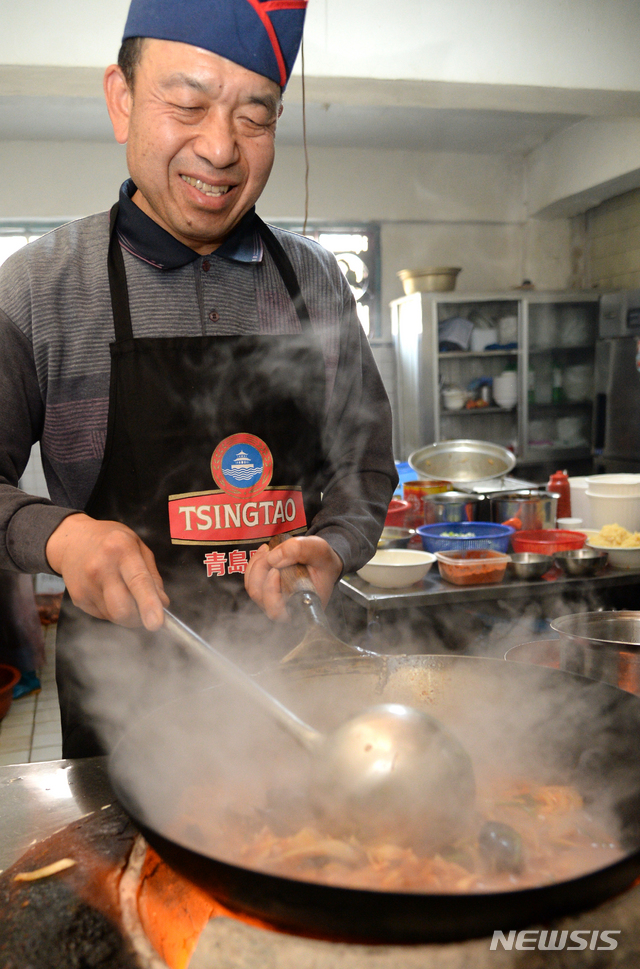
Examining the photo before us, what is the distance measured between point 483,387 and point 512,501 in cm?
339

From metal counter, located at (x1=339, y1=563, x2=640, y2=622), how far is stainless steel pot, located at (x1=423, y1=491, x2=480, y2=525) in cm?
42

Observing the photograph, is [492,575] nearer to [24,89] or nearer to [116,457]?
[116,457]

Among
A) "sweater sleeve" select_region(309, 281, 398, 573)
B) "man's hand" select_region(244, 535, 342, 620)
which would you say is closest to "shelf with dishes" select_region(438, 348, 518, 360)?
"sweater sleeve" select_region(309, 281, 398, 573)

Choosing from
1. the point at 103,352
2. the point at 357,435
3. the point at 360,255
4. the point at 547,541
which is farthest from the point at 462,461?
the point at 360,255

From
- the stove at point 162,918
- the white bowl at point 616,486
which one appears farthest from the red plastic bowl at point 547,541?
the stove at point 162,918

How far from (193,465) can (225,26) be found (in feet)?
2.48

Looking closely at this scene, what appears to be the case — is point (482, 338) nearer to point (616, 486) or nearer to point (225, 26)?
point (616, 486)

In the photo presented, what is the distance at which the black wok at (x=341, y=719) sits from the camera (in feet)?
1.99

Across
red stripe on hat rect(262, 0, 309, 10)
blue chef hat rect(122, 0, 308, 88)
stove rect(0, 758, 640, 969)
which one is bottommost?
stove rect(0, 758, 640, 969)

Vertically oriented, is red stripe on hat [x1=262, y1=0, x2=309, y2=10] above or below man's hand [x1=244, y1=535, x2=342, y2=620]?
above

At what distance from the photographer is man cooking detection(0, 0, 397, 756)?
1.24 meters

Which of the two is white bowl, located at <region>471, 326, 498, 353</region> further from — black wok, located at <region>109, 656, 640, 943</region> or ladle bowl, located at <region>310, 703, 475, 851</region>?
ladle bowl, located at <region>310, 703, 475, 851</region>

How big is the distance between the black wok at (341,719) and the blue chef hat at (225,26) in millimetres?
992

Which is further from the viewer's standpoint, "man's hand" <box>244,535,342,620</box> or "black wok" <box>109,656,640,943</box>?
"man's hand" <box>244,535,342,620</box>
